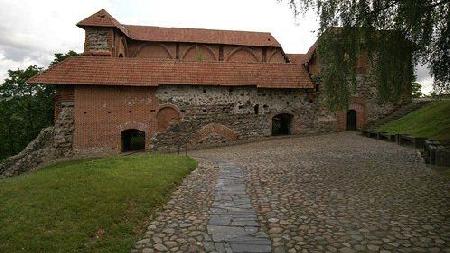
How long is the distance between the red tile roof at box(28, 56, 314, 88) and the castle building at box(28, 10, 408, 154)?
53mm

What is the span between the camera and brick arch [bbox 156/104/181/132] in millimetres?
20594

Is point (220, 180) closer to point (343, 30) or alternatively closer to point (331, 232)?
point (331, 232)

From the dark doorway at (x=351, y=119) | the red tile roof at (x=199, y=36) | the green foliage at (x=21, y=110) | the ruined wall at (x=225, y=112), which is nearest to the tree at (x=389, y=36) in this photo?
the ruined wall at (x=225, y=112)

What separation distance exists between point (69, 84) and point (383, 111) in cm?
2017

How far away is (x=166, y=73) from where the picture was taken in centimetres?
2072

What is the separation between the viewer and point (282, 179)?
975 cm

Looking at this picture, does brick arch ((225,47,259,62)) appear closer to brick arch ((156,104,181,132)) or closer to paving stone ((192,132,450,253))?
brick arch ((156,104,181,132))

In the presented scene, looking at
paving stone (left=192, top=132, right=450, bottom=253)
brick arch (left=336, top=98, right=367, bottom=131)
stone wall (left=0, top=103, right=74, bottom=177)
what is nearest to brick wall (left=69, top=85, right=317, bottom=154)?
stone wall (left=0, top=103, right=74, bottom=177)

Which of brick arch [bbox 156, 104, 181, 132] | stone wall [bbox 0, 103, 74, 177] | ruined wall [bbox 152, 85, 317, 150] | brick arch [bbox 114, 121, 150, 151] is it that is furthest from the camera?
ruined wall [bbox 152, 85, 317, 150]

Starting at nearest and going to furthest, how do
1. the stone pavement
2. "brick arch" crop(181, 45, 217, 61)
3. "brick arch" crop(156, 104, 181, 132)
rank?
the stone pavement → "brick arch" crop(156, 104, 181, 132) → "brick arch" crop(181, 45, 217, 61)

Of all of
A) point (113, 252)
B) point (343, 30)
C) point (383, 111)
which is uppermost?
point (343, 30)

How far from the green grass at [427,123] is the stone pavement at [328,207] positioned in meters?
4.09

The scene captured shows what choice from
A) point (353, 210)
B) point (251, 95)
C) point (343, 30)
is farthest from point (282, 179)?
point (251, 95)

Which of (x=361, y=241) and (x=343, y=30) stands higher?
(x=343, y=30)
